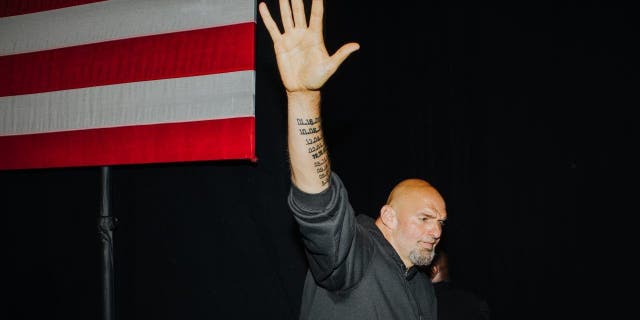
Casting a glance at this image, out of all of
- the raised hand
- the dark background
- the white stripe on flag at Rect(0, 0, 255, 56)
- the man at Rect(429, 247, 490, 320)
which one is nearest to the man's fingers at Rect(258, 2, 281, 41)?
the raised hand

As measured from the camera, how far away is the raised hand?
3.14 feet

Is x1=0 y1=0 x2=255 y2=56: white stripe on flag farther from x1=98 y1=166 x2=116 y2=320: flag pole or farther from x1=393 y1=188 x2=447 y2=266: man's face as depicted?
x1=393 y1=188 x2=447 y2=266: man's face

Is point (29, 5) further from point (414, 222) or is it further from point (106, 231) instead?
point (414, 222)

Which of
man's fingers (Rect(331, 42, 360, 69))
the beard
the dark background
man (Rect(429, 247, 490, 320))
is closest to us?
man's fingers (Rect(331, 42, 360, 69))

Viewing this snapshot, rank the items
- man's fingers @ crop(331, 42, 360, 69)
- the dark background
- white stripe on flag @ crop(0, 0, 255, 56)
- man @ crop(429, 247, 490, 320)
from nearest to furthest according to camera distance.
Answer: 1. man's fingers @ crop(331, 42, 360, 69)
2. man @ crop(429, 247, 490, 320)
3. white stripe on flag @ crop(0, 0, 255, 56)
4. the dark background

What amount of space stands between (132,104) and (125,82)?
0.11m

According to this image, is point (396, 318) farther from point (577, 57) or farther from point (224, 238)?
point (577, 57)

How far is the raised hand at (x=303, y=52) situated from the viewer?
0.96m

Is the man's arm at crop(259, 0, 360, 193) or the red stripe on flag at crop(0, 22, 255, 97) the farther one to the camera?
the red stripe on flag at crop(0, 22, 255, 97)

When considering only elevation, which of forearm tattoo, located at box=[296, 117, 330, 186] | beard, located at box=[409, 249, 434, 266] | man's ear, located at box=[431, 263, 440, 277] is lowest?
man's ear, located at box=[431, 263, 440, 277]

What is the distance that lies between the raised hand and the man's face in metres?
0.60

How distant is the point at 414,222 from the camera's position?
54.4 inches

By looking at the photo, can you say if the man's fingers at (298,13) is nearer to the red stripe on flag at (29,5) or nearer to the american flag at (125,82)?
the american flag at (125,82)

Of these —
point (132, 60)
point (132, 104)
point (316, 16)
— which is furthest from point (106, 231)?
point (316, 16)
